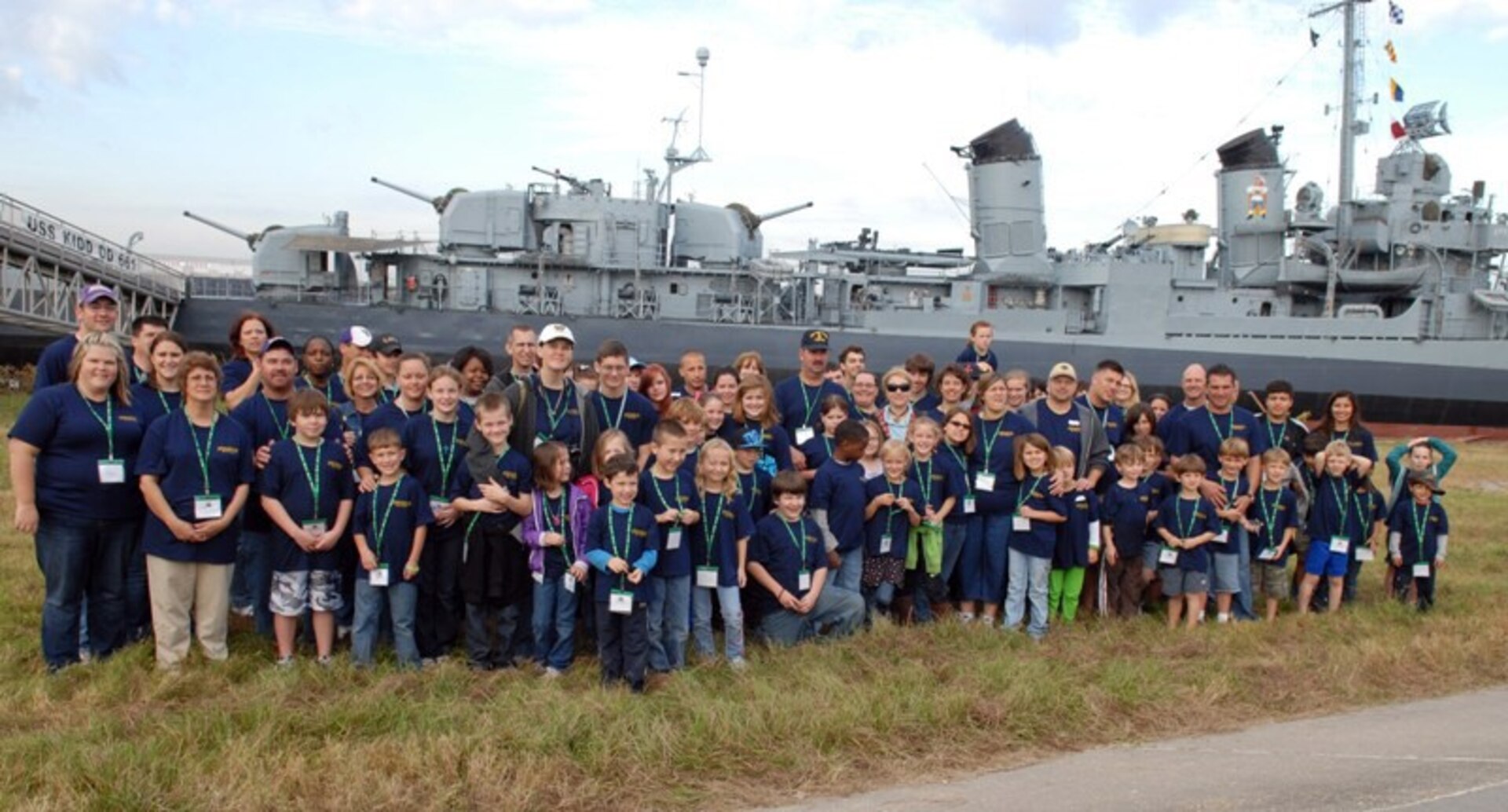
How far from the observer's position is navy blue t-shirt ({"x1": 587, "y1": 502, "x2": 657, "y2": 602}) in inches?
233

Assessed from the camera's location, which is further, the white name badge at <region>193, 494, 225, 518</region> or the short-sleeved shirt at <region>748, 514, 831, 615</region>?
the short-sleeved shirt at <region>748, 514, 831, 615</region>

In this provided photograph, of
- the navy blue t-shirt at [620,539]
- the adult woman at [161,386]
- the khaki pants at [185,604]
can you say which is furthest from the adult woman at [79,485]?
the navy blue t-shirt at [620,539]

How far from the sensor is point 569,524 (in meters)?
6.20

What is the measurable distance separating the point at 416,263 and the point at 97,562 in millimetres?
21408

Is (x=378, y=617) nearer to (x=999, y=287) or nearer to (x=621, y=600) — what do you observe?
(x=621, y=600)

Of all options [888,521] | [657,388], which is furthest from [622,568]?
[657,388]

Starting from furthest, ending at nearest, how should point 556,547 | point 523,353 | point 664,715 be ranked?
point 523,353 < point 556,547 < point 664,715

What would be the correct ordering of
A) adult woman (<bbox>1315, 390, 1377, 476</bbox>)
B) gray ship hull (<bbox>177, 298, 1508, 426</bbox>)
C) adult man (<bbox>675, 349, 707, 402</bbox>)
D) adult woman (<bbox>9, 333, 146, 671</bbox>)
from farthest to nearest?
gray ship hull (<bbox>177, 298, 1508, 426</bbox>) → adult woman (<bbox>1315, 390, 1377, 476</bbox>) → adult man (<bbox>675, 349, 707, 402</bbox>) → adult woman (<bbox>9, 333, 146, 671</bbox>)

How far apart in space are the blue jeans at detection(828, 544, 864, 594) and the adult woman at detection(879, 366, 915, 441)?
3.21 ft

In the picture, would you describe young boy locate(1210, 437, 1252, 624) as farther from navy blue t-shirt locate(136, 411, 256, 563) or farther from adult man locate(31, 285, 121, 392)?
adult man locate(31, 285, 121, 392)

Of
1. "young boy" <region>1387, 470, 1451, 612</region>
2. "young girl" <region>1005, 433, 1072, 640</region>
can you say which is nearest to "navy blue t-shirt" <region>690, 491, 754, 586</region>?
"young girl" <region>1005, 433, 1072, 640</region>

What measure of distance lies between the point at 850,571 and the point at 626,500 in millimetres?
1913

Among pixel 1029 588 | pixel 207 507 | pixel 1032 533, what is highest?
pixel 207 507

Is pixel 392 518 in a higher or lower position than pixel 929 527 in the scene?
higher
